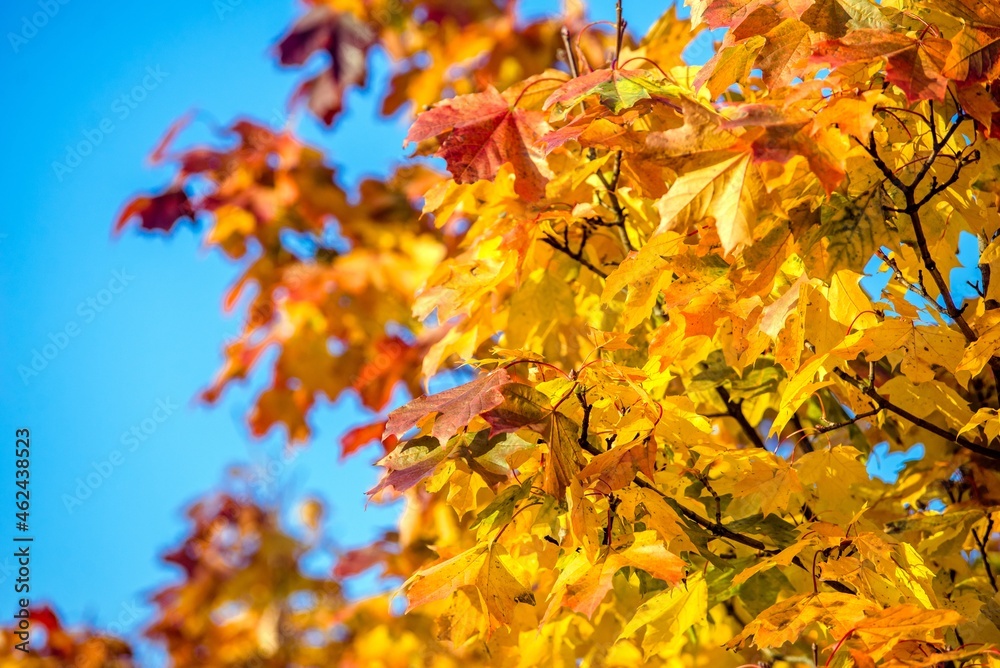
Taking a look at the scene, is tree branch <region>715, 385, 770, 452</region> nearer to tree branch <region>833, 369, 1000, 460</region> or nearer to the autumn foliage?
the autumn foliage

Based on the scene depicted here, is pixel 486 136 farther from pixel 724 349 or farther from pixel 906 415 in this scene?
pixel 906 415

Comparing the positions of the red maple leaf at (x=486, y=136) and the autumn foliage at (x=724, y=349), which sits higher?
the red maple leaf at (x=486, y=136)

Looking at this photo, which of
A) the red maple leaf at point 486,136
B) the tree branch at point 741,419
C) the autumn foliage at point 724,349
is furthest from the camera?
the tree branch at point 741,419

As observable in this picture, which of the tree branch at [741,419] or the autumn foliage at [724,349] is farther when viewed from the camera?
the tree branch at [741,419]

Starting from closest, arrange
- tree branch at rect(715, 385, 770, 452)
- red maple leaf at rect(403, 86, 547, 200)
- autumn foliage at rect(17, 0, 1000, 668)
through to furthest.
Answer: autumn foliage at rect(17, 0, 1000, 668)
red maple leaf at rect(403, 86, 547, 200)
tree branch at rect(715, 385, 770, 452)

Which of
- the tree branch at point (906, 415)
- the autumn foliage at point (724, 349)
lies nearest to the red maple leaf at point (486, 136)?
the autumn foliage at point (724, 349)

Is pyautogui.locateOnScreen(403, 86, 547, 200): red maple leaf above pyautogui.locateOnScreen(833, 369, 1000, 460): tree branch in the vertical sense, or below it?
above

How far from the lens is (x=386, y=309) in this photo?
415 centimetres

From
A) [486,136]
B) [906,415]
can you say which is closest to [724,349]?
[906,415]

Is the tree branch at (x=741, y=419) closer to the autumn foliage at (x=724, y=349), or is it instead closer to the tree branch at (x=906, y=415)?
the autumn foliage at (x=724, y=349)

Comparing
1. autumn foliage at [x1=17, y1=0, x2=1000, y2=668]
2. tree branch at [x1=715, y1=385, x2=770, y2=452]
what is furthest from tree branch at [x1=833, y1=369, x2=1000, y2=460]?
tree branch at [x1=715, y1=385, x2=770, y2=452]

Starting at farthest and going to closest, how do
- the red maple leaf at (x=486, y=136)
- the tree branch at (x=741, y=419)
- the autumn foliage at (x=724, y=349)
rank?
the tree branch at (x=741, y=419) → the red maple leaf at (x=486, y=136) → the autumn foliage at (x=724, y=349)

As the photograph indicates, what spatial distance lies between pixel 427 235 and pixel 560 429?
9.86 feet

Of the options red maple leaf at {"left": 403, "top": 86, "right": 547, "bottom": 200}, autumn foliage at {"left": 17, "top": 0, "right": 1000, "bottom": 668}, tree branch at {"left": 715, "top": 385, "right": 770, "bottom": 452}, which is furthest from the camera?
tree branch at {"left": 715, "top": 385, "right": 770, "bottom": 452}
